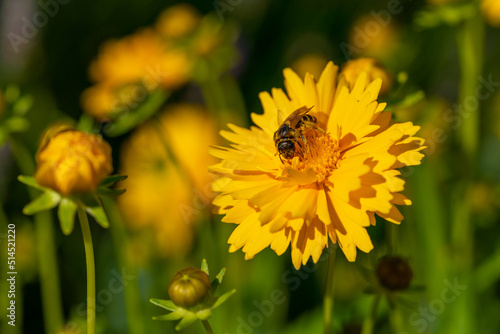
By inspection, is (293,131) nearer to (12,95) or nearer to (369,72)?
(369,72)

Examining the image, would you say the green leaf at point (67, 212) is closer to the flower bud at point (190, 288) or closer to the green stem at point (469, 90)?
the flower bud at point (190, 288)

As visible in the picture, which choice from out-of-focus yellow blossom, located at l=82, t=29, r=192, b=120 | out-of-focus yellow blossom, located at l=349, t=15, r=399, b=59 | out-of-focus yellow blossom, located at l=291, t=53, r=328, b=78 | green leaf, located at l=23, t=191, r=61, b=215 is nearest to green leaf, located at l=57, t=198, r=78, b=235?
green leaf, located at l=23, t=191, r=61, b=215

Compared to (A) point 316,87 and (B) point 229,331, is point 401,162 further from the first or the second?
(B) point 229,331

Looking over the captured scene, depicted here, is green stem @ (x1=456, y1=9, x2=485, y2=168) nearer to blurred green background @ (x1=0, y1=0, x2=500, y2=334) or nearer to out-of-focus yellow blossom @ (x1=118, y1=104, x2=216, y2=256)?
blurred green background @ (x1=0, y1=0, x2=500, y2=334)

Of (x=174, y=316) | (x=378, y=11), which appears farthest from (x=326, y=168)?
(x=378, y=11)

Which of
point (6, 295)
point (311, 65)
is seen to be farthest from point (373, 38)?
point (6, 295)
